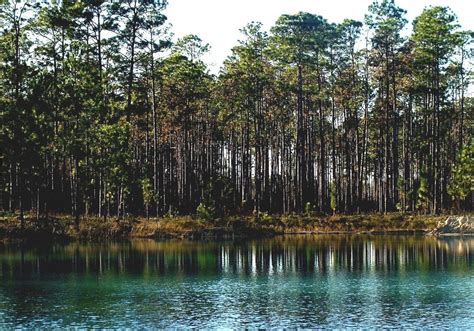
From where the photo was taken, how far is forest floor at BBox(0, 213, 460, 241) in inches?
2073

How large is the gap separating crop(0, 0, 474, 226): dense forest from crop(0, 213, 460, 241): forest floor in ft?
5.50

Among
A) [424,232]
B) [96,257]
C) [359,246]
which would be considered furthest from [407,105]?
[96,257]

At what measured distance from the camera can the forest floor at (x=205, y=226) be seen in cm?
5266

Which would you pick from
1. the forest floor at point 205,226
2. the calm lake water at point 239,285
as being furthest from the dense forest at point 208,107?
the calm lake water at point 239,285

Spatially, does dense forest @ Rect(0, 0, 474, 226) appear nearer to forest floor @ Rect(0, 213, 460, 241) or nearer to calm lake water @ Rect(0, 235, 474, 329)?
forest floor @ Rect(0, 213, 460, 241)

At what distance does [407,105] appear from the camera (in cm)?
8544

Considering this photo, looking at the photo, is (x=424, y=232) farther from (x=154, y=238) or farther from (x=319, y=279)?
(x=319, y=279)

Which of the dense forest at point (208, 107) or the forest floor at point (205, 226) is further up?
the dense forest at point (208, 107)

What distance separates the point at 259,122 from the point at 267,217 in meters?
16.1

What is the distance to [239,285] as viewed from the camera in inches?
1268

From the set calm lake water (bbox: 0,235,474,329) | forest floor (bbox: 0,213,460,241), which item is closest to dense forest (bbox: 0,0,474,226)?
forest floor (bbox: 0,213,460,241)

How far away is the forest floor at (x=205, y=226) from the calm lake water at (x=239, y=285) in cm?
382

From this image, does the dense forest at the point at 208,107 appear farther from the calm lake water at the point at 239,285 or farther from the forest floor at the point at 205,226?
the calm lake water at the point at 239,285

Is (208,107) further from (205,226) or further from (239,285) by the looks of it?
(239,285)
